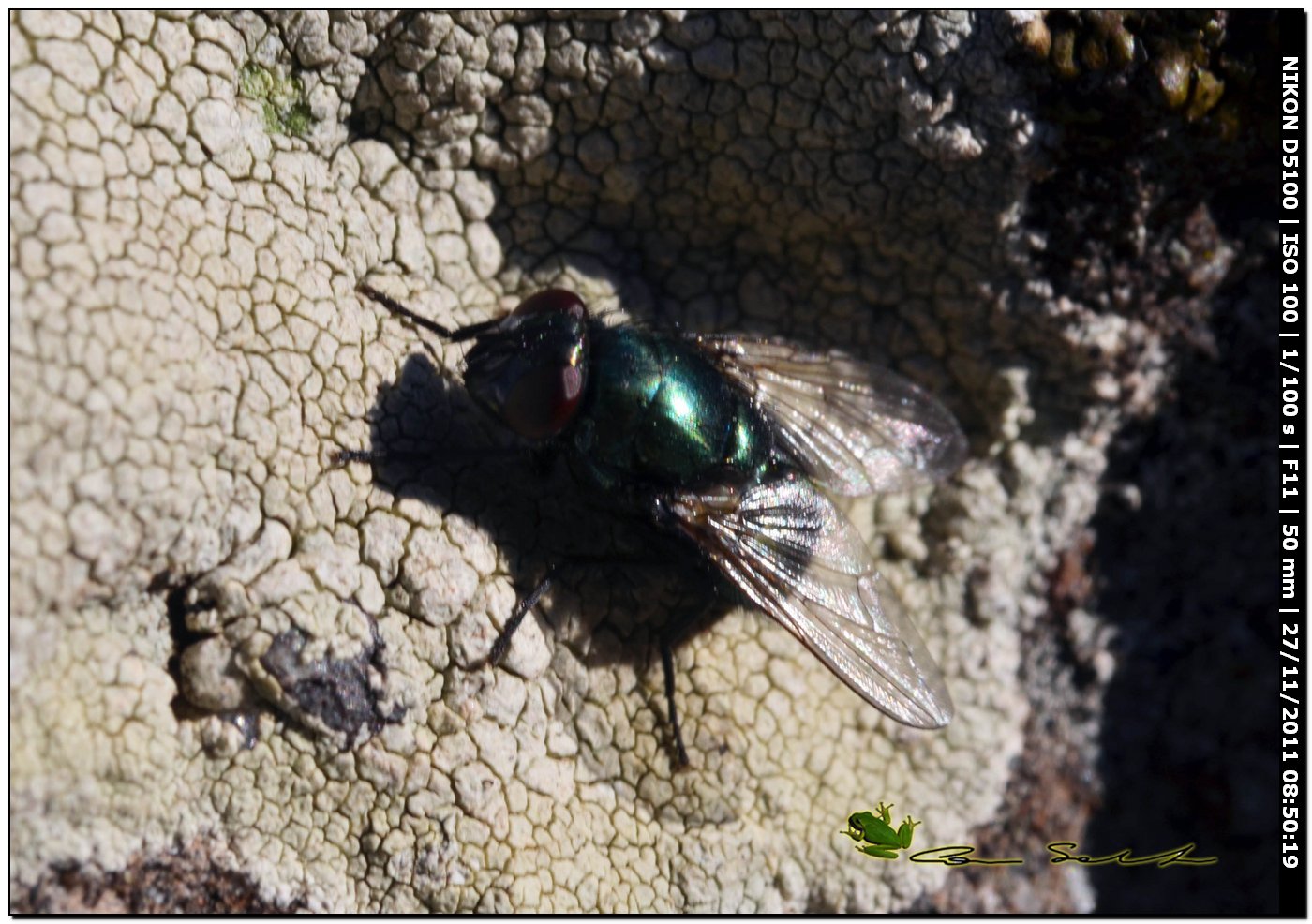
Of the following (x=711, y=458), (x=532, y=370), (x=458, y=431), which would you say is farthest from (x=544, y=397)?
(x=711, y=458)

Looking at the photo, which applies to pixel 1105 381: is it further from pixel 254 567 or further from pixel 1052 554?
pixel 254 567

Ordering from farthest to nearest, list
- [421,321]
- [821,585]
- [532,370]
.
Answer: [821,585] < [421,321] < [532,370]

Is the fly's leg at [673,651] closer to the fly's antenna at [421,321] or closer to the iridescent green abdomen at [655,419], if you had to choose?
the iridescent green abdomen at [655,419]

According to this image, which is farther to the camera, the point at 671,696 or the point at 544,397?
the point at 671,696

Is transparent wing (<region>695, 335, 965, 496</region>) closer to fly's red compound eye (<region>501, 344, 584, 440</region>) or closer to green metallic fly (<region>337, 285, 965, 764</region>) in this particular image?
green metallic fly (<region>337, 285, 965, 764</region>)

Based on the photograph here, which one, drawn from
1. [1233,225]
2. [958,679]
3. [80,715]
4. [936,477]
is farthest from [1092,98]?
[80,715]

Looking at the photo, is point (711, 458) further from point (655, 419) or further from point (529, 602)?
point (529, 602)

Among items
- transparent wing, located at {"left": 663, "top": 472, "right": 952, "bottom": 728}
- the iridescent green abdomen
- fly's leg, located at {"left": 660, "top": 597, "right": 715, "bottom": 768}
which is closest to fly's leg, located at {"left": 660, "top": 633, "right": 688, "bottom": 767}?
fly's leg, located at {"left": 660, "top": 597, "right": 715, "bottom": 768}

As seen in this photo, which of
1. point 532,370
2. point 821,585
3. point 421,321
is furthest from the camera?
point 821,585
